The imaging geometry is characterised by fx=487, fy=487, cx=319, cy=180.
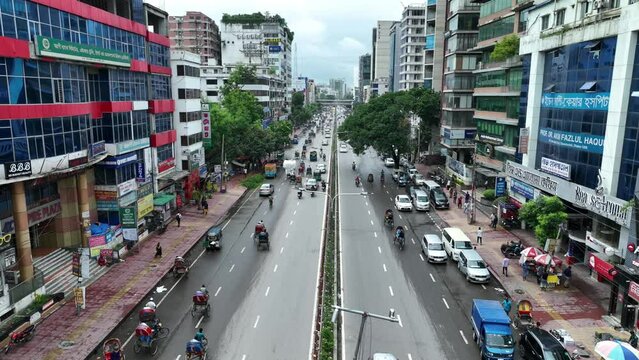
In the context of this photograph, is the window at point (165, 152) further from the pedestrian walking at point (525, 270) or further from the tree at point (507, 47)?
the tree at point (507, 47)

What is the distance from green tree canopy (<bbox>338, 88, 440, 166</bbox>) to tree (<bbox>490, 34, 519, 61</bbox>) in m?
25.4

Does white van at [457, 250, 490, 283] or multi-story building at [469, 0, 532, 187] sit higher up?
multi-story building at [469, 0, 532, 187]

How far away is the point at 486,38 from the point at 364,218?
26.1 metres

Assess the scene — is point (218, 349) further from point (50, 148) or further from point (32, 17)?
point (32, 17)

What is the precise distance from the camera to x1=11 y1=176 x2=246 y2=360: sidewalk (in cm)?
2317

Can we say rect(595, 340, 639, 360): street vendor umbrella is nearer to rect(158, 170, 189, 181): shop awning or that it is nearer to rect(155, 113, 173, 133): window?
rect(155, 113, 173, 133): window

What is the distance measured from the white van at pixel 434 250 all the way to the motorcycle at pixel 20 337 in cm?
2503

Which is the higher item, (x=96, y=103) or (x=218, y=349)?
(x=96, y=103)

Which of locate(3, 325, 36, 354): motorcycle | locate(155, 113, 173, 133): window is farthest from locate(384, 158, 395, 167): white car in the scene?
locate(3, 325, 36, 354): motorcycle

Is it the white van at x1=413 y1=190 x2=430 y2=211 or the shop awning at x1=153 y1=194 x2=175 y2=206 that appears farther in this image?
the white van at x1=413 y1=190 x2=430 y2=211

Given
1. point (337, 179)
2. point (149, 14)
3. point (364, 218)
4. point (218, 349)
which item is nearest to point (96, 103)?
point (149, 14)

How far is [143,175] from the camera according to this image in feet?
133

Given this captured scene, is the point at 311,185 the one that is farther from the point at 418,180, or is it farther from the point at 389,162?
the point at 389,162

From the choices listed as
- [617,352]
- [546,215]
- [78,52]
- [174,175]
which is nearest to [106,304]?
[78,52]
